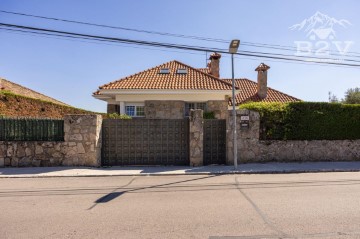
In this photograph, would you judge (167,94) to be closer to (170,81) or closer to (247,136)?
(170,81)

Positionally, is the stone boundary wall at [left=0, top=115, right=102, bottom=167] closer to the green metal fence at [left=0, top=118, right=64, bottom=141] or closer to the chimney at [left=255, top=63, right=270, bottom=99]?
the green metal fence at [left=0, top=118, right=64, bottom=141]

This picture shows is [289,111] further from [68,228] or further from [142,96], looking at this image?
[68,228]

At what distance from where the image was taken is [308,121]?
12430mm

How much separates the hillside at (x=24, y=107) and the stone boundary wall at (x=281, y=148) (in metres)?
13.2

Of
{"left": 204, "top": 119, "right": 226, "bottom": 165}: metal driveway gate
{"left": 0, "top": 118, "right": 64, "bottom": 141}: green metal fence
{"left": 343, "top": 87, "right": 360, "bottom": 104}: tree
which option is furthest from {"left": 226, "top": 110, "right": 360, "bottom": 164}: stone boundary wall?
{"left": 343, "top": 87, "right": 360, "bottom": 104}: tree

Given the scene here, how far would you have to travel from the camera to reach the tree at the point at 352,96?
33.3 meters

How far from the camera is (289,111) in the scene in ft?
40.7

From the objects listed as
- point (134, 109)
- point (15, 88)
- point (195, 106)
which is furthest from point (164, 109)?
point (15, 88)

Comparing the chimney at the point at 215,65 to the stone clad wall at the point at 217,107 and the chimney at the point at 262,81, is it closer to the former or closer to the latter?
the chimney at the point at 262,81

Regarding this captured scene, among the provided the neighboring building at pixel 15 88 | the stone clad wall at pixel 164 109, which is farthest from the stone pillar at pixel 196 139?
the neighboring building at pixel 15 88

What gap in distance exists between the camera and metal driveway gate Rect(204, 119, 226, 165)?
39.0 feet

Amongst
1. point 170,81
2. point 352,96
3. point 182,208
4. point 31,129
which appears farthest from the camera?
point 352,96

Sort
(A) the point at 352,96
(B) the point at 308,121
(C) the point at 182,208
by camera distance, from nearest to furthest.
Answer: (C) the point at 182,208, (B) the point at 308,121, (A) the point at 352,96

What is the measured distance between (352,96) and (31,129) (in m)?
36.7
